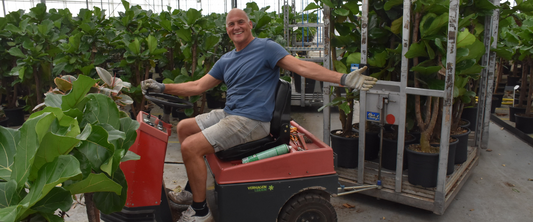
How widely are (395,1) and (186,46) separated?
2753mm

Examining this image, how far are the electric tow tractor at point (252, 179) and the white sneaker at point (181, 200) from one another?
0.19 meters

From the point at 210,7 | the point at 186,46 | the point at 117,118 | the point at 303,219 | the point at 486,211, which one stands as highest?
the point at 210,7

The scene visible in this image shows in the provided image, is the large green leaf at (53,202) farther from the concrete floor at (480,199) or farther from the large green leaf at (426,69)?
the large green leaf at (426,69)

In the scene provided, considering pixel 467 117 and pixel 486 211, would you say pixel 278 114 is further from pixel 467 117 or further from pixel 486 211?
pixel 467 117

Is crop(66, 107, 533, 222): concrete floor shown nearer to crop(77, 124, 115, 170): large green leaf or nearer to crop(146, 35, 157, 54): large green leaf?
crop(146, 35, 157, 54): large green leaf

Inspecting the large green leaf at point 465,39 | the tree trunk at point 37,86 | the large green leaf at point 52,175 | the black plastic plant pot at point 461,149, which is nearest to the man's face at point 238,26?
the large green leaf at point 465,39

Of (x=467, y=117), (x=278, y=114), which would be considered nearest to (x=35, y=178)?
(x=278, y=114)

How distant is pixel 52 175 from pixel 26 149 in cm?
9

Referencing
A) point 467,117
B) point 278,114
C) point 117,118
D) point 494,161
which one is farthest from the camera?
point 467,117

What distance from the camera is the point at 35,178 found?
3.27 ft

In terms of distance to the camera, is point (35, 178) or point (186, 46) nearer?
point (35, 178)

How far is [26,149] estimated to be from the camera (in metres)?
0.94

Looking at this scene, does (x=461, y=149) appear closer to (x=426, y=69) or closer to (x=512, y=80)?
(x=426, y=69)

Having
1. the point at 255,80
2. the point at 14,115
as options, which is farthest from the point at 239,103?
the point at 14,115
